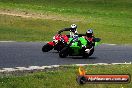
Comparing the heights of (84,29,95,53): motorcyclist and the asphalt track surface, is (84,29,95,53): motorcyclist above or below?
Answer: above

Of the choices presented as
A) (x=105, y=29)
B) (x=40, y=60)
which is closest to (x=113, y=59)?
(x=40, y=60)

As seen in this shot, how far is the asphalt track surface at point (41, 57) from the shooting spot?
18.0 metres

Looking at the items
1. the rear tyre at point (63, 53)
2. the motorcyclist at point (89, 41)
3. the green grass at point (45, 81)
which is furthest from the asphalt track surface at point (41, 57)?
the green grass at point (45, 81)

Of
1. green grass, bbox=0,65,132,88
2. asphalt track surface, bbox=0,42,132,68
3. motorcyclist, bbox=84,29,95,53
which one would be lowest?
asphalt track surface, bbox=0,42,132,68

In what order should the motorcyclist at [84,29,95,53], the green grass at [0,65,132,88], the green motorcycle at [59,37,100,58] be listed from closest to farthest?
the green grass at [0,65,132,88] < the green motorcycle at [59,37,100,58] < the motorcyclist at [84,29,95,53]

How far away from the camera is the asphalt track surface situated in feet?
59.1

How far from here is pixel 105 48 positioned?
83.6ft

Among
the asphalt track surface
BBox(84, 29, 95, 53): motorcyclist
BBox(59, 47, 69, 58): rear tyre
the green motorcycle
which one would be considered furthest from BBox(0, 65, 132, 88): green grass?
BBox(84, 29, 95, 53): motorcyclist

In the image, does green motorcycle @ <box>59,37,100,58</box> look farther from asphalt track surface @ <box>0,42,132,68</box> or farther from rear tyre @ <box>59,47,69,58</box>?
asphalt track surface @ <box>0,42,132,68</box>

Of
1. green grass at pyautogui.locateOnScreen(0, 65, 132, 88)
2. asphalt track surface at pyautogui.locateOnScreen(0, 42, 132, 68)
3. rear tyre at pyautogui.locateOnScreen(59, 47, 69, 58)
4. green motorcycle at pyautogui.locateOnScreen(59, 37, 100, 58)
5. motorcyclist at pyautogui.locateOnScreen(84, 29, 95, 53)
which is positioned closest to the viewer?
green grass at pyautogui.locateOnScreen(0, 65, 132, 88)

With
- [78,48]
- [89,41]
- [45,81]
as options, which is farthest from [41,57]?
[45,81]

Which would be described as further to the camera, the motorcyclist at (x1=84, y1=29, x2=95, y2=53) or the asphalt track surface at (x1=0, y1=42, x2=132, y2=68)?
the motorcyclist at (x1=84, y1=29, x2=95, y2=53)

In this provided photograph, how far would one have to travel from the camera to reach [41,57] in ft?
65.6

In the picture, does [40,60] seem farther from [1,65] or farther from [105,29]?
[105,29]
